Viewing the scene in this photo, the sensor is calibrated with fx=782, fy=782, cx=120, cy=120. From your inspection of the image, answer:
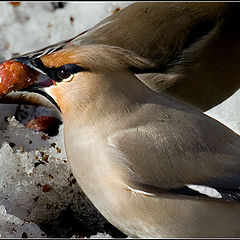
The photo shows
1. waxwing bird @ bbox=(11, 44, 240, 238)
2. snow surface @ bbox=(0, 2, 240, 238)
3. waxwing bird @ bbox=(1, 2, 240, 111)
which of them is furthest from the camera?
waxwing bird @ bbox=(1, 2, 240, 111)

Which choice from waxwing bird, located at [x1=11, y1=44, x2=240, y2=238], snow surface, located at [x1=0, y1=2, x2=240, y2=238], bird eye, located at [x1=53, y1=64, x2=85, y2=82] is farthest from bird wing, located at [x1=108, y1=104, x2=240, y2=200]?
snow surface, located at [x1=0, y1=2, x2=240, y2=238]

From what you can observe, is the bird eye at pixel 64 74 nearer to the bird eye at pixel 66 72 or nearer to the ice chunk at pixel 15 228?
the bird eye at pixel 66 72

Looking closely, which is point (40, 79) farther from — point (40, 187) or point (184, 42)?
point (184, 42)

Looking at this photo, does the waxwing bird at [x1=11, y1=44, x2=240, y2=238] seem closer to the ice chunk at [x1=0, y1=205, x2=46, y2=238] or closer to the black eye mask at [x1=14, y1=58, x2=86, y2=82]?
the black eye mask at [x1=14, y1=58, x2=86, y2=82]

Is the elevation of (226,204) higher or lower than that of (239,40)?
lower

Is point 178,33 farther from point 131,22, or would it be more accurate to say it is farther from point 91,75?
point 91,75

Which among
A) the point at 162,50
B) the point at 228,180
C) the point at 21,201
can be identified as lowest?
the point at 21,201

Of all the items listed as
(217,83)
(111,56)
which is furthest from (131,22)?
(111,56)
